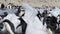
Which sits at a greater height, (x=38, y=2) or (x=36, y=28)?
(x=36, y=28)

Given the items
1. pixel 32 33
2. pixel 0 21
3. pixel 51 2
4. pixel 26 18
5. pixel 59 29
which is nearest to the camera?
pixel 32 33

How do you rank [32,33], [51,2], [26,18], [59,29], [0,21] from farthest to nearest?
[51,2], [59,29], [0,21], [26,18], [32,33]

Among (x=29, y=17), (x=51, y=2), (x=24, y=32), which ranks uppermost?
(x=29, y=17)

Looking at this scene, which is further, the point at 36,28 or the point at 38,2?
the point at 38,2

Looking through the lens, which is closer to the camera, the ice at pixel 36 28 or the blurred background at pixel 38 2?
the ice at pixel 36 28

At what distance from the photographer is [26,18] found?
5.12 meters

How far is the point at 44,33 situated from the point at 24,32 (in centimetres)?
54

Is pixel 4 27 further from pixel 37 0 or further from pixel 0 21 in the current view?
pixel 37 0

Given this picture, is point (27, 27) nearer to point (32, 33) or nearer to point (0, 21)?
point (32, 33)

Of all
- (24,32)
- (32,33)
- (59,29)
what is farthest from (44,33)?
(59,29)

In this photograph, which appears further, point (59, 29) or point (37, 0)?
point (37, 0)

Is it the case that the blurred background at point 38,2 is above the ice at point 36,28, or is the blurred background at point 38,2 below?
below

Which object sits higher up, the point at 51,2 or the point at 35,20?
the point at 35,20

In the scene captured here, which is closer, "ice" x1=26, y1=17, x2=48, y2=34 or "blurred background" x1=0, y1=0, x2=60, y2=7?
"ice" x1=26, y1=17, x2=48, y2=34
